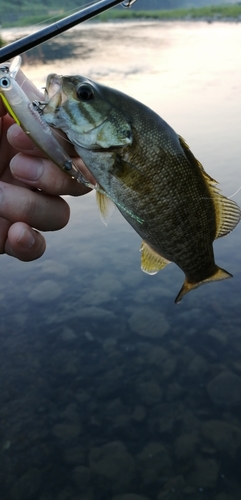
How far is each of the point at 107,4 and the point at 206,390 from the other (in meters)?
3.74

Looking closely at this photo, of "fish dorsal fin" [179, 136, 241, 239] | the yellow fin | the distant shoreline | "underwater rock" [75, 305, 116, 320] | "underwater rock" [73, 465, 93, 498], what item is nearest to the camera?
the yellow fin

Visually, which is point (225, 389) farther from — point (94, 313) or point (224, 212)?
point (224, 212)

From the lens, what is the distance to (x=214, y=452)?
427 centimetres

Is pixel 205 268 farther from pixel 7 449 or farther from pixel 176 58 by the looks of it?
pixel 176 58

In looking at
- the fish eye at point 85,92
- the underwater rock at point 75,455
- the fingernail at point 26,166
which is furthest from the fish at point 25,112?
the underwater rock at point 75,455

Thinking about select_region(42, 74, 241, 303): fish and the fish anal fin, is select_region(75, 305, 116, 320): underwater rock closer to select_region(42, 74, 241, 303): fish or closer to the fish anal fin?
the fish anal fin

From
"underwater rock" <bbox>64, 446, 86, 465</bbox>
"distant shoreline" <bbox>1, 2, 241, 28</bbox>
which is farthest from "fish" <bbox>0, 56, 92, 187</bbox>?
"distant shoreline" <bbox>1, 2, 241, 28</bbox>

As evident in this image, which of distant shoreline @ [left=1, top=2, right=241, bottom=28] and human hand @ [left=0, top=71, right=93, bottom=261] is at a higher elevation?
human hand @ [left=0, top=71, right=93, bottom=261]

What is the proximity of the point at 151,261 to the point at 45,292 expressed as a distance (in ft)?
14.6

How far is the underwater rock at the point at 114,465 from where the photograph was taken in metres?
4.11

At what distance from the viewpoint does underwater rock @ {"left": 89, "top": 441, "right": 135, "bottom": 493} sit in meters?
4.11

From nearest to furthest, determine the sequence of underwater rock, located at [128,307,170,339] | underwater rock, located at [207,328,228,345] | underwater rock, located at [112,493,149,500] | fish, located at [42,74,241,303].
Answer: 1. fish, located at [42,74,241,303]
2. underwater rock, located at [112,493,149,500]
3. underwater rock, located at [207,328,228,345]
4. underwater rock, located at [128,307,170,339]

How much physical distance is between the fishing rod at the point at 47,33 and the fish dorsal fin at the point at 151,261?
1118 mm

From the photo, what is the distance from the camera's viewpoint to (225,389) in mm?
4879
